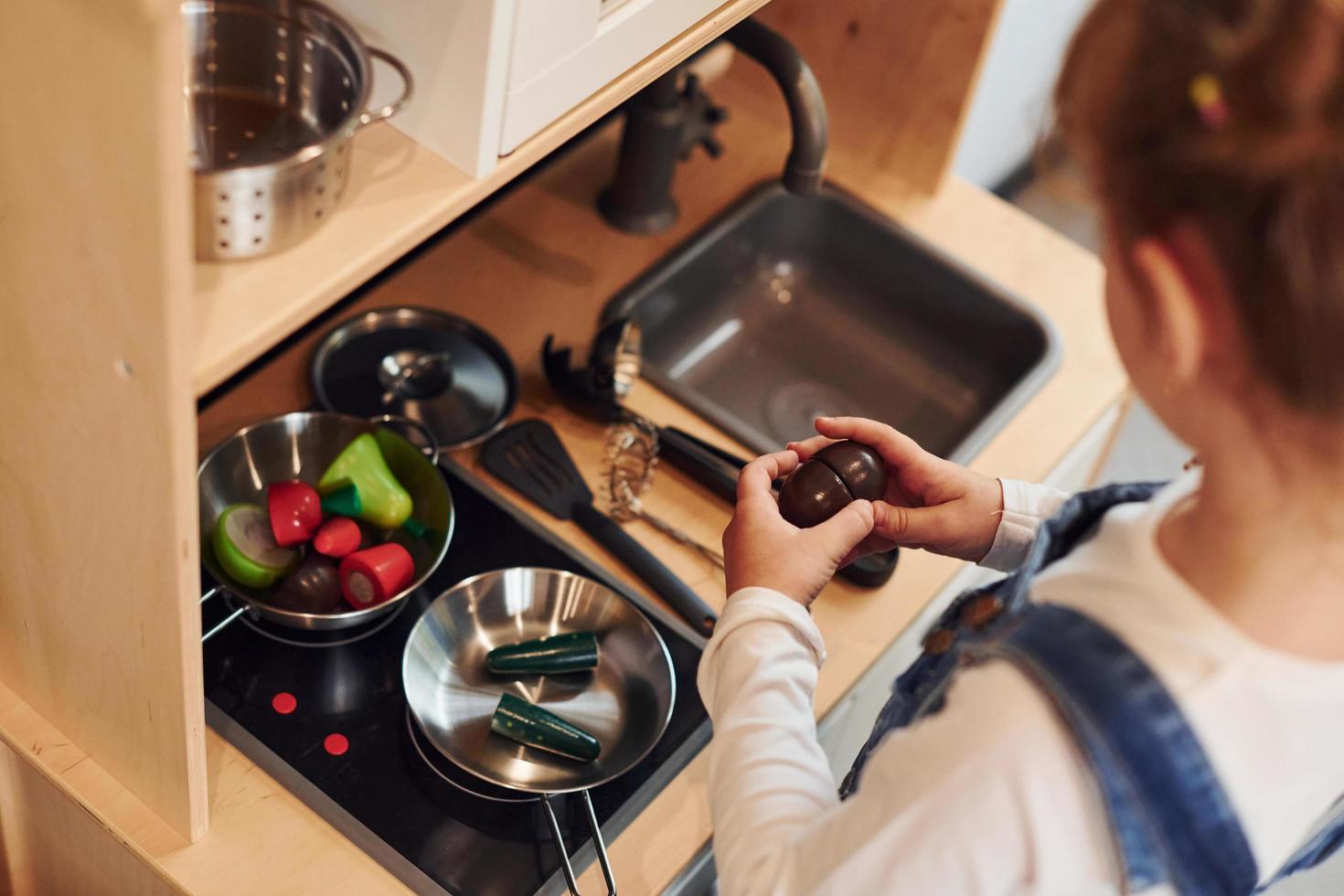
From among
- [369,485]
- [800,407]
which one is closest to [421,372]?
[369,485]

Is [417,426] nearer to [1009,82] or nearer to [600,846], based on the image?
[600,846]

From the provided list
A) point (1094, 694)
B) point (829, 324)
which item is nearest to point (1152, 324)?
point (1094, 694)

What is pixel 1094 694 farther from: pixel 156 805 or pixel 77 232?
pixel 156 805

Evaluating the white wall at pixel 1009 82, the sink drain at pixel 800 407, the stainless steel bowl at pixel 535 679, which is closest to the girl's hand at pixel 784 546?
the stainless steel bowl at pixel 535 679

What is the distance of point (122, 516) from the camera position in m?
0.72

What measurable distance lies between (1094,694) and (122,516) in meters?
0.51

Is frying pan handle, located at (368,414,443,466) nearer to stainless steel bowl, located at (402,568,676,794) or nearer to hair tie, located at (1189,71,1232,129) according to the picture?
stainless steel bowl, located at (402,568,676,794)

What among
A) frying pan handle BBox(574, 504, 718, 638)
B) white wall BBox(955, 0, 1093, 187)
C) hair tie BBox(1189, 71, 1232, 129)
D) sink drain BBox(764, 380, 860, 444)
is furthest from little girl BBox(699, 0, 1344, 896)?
white wall BBox(955, 0, 1093, 187)

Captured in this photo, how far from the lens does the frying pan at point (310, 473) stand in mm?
1071

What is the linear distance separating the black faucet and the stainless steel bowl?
1.38ft

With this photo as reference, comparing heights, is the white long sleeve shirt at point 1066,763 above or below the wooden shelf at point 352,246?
below

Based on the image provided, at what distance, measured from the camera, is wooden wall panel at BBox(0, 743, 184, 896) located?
99cm

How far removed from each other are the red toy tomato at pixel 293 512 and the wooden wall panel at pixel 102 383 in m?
0.20

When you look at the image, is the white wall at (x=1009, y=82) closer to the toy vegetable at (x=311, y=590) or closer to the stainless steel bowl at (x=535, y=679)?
the stainless steel bowl at (x=535, y=679)
